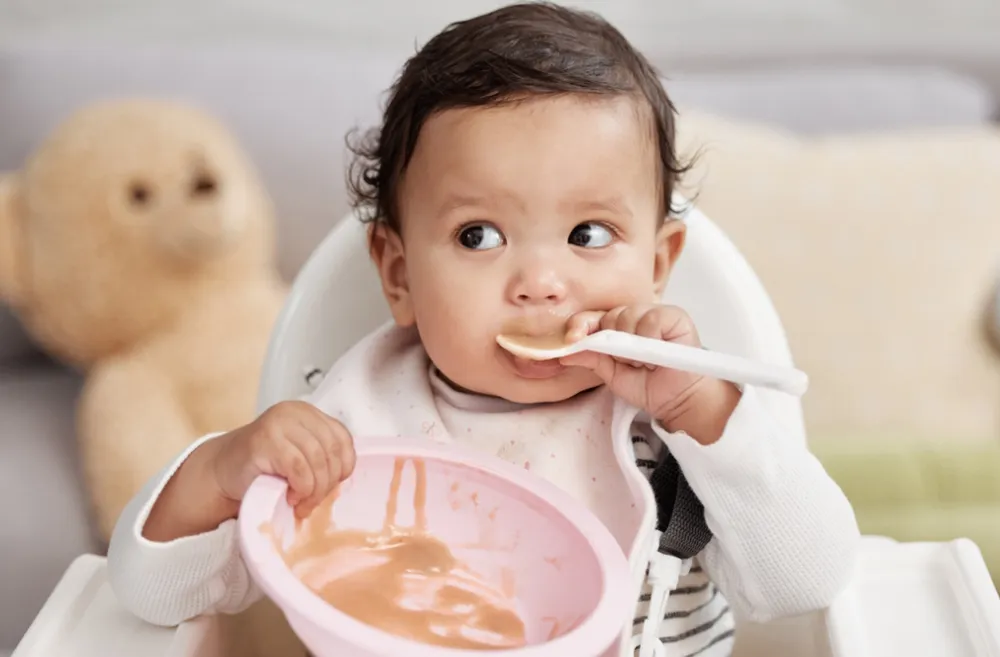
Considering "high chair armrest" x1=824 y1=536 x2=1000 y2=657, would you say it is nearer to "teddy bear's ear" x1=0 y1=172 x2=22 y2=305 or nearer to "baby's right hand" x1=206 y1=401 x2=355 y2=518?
"baby's right hand" x1=206 y1=401 x2=355 y2=518

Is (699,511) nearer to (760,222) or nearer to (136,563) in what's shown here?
(136,563)

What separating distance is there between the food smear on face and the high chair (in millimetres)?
110

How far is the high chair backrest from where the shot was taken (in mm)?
779

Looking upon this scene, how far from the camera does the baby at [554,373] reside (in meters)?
0.64

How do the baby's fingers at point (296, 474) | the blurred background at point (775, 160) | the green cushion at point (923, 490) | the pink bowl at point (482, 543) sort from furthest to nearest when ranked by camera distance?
the blurred background at point (775, 160) → the green cushion at point (923, 490) → the baby's fingers at point (296, 474) → the pink bowl at point (482, 543)

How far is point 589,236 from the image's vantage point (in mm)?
676

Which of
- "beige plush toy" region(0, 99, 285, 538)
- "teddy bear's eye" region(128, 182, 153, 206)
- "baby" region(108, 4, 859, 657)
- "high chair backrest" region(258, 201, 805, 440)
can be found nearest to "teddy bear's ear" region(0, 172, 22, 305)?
"beige plush toy" region(0, 99, 285, 538)

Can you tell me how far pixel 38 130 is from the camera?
1.45 m

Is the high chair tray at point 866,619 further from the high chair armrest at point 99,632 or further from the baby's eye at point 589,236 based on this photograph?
the baby's eye at point 589,236

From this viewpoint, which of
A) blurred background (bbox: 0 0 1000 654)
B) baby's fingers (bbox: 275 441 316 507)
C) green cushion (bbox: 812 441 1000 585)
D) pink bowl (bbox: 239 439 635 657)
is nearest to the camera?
pink bowl (bbox: 239 439 635 657)

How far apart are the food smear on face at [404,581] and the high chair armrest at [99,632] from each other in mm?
109

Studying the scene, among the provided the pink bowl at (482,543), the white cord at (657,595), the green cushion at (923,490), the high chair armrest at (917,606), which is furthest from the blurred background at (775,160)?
the pink bowl at (482,543)

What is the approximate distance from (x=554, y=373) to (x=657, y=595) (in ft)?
0.47

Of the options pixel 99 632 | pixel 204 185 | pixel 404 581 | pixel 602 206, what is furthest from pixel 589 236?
pixel 204 185
